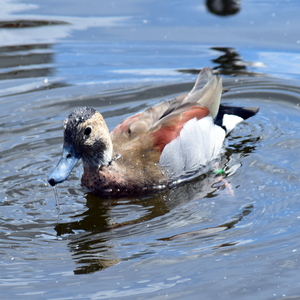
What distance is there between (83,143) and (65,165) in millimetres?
331

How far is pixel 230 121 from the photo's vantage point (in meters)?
8.36

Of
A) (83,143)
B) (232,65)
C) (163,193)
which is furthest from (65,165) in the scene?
(232,65)

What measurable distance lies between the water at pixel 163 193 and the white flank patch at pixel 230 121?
151 mm

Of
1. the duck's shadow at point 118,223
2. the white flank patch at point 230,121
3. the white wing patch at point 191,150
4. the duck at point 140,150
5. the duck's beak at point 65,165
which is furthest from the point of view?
the white flank patch at point 230,121

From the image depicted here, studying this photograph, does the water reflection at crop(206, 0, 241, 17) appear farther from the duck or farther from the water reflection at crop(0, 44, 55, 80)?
the duck

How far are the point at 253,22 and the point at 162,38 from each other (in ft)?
5.99

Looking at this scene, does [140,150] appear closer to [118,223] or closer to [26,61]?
[118,223]

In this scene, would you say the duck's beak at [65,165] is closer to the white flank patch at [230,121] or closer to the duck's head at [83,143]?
the duck's head at [83,143]

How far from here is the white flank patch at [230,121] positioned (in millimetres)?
8312

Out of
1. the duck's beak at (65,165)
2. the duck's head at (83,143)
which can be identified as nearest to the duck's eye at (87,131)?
the duck's head at (83,143)

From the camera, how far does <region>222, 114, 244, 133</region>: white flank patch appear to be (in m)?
8.31

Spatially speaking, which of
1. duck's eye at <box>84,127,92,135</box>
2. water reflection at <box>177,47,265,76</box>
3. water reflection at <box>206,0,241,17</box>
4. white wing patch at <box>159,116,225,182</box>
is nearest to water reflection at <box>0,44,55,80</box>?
water reflection at <box>177,47,265,76</box>

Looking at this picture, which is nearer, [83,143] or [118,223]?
[118,223]

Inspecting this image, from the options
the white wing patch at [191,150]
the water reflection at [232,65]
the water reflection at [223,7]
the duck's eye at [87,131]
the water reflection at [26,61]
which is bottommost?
the white wing patch at [191,150]
